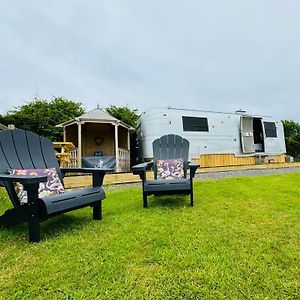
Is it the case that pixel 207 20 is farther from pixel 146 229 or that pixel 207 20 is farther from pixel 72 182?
pixel 146 229

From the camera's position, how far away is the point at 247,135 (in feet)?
35.6

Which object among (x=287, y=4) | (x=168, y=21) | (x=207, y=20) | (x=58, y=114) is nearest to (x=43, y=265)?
(x=168, y=21)

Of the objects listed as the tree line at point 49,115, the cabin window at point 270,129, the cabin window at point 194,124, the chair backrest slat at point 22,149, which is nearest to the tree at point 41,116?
the tree line at point 49,115

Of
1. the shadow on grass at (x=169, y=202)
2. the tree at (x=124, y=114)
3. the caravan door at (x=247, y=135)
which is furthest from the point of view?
the tree at (x=124, y=114)

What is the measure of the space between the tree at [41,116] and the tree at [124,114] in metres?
2.42

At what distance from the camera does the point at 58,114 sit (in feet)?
42.4

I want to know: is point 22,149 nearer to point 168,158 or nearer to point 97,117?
point 168,158

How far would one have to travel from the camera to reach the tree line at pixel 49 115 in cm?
1217

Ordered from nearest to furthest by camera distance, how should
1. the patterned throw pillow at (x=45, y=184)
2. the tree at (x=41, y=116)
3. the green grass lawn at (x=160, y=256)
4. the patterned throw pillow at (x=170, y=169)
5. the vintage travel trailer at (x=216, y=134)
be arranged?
1. the green grass lawn at (x=160, y=256)
2. the patterned throw pillow at (x=45, y=184)
3. the patterned throw pillow at (x=170, y=169)
4. the vintage travel trailer at (x=216, y=134)
5. the tree at (x=41, y=116)

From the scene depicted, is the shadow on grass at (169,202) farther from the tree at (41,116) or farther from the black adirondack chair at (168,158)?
the tree at (41,116)

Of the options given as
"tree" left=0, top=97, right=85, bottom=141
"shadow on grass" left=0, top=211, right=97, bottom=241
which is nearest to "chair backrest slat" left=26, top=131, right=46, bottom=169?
"shadow on grass" left=0, top=211, right=97, bottom=241

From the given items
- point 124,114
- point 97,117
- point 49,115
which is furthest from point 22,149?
point 124,114

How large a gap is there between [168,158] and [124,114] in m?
9.28

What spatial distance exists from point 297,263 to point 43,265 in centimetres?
207
